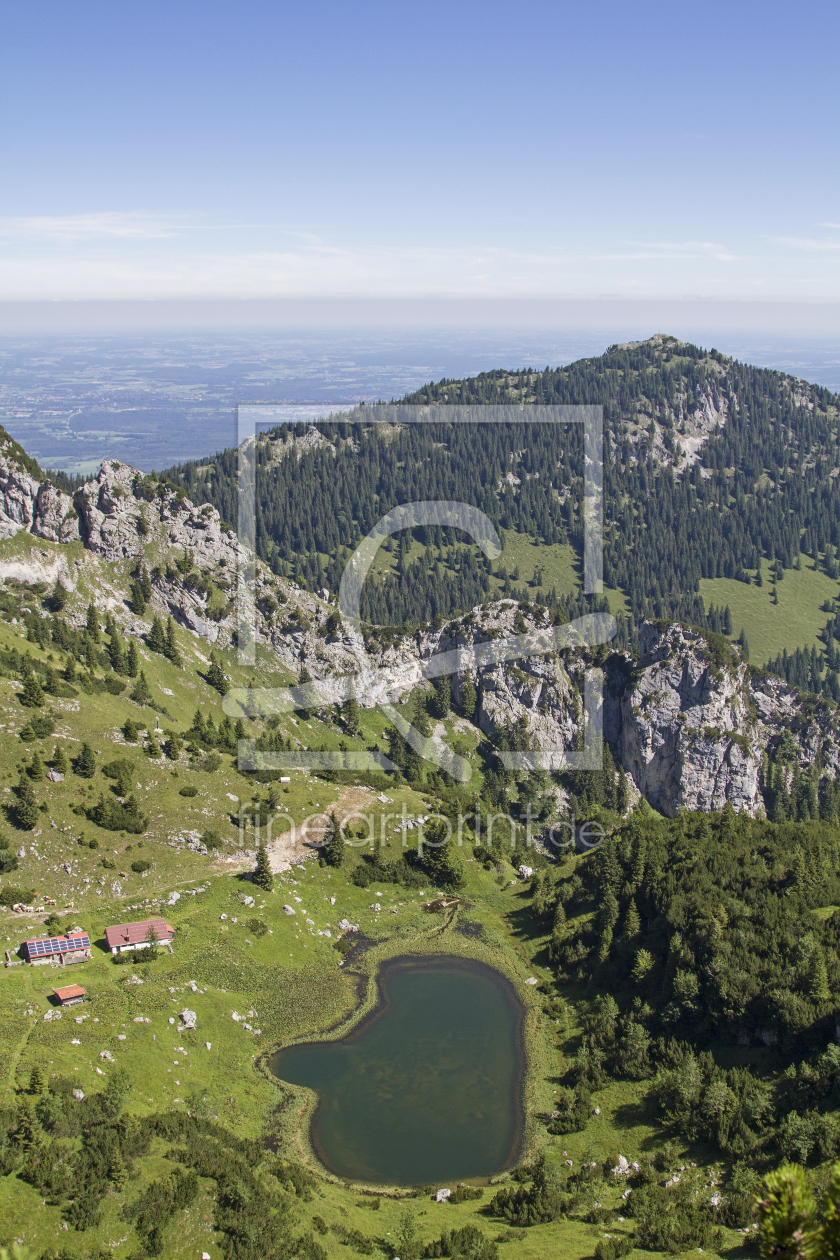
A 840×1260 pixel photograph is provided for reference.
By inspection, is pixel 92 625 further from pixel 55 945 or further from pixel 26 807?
pixel 55 945

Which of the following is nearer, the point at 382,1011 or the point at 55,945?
the point at 55,945

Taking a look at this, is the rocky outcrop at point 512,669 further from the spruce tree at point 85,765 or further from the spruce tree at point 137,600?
the spruce tree at point 85,765

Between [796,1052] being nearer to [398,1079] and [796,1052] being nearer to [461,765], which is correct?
[398,1079]

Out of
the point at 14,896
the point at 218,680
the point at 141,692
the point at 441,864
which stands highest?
the point at 141,692

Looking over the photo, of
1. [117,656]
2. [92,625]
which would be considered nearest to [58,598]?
[92,625]

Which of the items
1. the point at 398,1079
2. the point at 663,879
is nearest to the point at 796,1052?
the point at 663,879

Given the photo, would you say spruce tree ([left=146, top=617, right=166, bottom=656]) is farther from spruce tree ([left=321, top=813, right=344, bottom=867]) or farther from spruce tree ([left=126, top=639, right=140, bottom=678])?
spruce tree ([left=321, top=813, right=344, bottom=867])

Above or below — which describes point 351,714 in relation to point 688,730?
above
